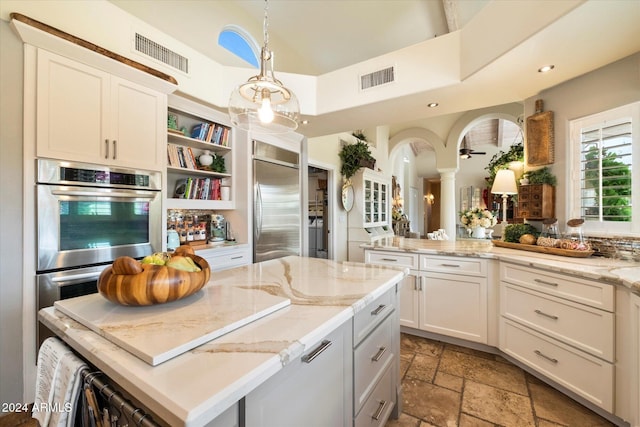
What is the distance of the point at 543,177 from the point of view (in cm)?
244

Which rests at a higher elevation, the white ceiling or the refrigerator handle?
the white ceiling

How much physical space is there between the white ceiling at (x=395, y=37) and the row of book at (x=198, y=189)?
4.41 feet

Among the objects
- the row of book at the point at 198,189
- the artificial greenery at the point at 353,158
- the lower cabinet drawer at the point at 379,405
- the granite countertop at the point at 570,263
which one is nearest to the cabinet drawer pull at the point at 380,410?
the lower cabinet drawer at the point at 379,405

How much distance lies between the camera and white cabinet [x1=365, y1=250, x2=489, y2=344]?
2.33 m

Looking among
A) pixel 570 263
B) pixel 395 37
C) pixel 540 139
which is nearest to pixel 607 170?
pixel 540 139

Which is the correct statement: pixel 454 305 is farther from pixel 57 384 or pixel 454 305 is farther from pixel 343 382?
pixel 57 384

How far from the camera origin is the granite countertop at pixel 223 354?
515mm

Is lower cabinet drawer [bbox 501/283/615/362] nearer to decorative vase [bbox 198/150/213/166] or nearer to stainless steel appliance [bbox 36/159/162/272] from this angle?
stainless steel appliance [bbox 36/159/162/272]

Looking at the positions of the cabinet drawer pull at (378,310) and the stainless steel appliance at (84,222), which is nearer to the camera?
the cabinet drawer pull at (378,310)

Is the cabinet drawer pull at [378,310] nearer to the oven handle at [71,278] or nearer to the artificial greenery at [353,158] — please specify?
the oven handle at [71,278]

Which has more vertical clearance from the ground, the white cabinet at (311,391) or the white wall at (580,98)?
the white wall at (580,98)

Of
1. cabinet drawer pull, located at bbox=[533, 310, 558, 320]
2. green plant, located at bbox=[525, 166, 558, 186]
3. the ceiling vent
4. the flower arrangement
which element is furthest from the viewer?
the flower arrangement

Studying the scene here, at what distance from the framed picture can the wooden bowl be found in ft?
10.00

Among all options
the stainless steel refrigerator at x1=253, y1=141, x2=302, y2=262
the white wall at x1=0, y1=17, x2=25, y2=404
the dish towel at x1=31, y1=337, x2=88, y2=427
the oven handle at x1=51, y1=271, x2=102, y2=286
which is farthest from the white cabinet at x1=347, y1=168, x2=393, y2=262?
the dish towel at x1=31, y1=337, x2=88, y2=427
